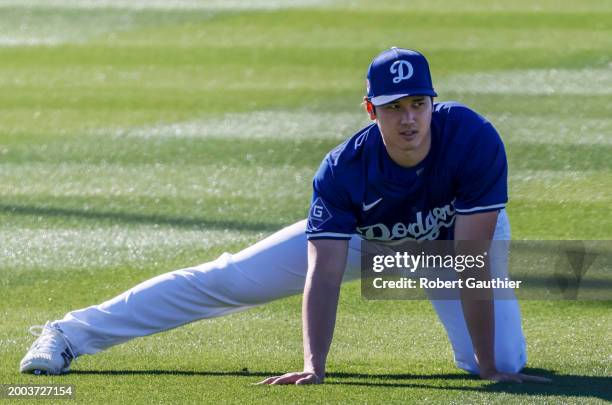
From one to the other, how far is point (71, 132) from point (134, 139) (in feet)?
2.11

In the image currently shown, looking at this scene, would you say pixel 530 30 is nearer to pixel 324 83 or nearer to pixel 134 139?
pixel 324 83

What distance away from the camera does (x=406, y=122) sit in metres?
4.54

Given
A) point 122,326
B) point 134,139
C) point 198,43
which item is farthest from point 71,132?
point 122,326

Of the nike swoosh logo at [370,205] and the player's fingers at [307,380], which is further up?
the nike swoosh logo at [370,205]

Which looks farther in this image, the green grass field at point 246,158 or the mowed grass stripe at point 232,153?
the mowed grass stripe at point 232,153

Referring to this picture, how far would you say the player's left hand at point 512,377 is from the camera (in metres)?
4.73

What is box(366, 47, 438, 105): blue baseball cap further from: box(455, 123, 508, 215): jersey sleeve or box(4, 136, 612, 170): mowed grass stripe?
box(4, 136, 612, 170): mowed grass stripe

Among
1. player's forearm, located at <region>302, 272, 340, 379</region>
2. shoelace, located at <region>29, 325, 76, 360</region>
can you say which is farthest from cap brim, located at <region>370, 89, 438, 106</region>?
shoelace, located at <region>29, 325, 76, 360</region>

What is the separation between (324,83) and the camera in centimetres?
1118

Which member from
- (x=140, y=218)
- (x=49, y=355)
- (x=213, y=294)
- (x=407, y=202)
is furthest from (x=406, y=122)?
(x=140, y=218)

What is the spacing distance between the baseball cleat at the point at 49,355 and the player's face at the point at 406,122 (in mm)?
1560

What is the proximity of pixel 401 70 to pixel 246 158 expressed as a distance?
14.6 ft

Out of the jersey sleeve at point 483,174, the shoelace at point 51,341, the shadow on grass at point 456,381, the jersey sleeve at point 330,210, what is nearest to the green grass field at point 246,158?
the shadow on grass at point 456,381

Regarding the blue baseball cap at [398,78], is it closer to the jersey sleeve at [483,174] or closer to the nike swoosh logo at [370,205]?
the jersey sleeve at [483,174]
